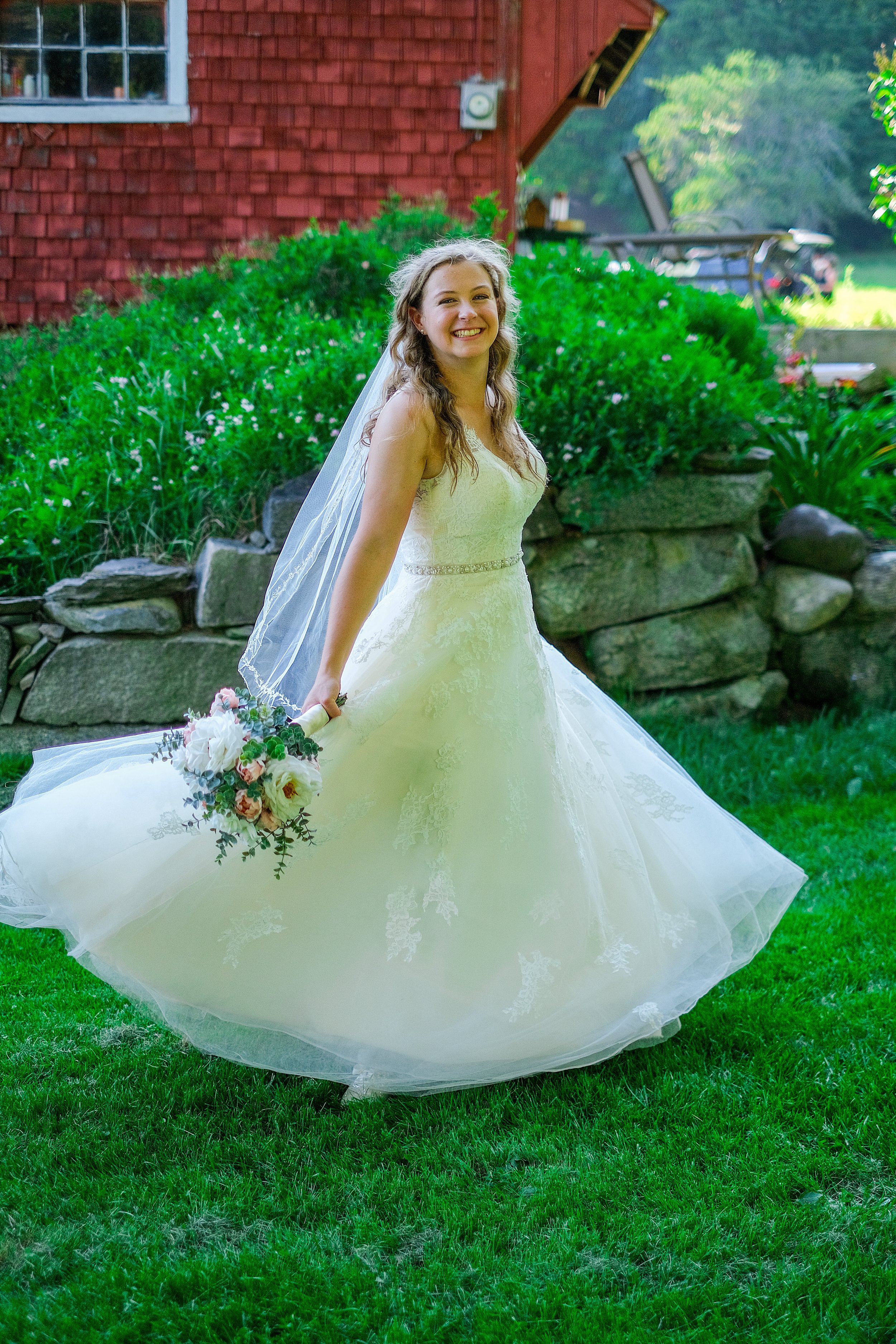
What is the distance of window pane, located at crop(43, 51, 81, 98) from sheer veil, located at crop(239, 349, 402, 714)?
710 cm

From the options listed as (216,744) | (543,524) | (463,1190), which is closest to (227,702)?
(216,744)

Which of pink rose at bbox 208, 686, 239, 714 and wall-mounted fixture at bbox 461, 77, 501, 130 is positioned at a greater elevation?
wall-mounted fixture at bbox 461, 77, 501, 130

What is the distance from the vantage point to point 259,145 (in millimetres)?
8695

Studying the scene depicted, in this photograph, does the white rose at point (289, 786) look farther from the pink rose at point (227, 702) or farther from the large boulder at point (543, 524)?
the large boulder at point (543, 524)

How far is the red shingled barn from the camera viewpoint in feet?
28.0

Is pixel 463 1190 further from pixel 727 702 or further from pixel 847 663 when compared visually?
pixel 847 663

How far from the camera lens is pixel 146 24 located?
8547mm

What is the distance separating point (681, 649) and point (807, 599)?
745mm

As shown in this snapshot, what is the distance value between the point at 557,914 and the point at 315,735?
73 centimetres

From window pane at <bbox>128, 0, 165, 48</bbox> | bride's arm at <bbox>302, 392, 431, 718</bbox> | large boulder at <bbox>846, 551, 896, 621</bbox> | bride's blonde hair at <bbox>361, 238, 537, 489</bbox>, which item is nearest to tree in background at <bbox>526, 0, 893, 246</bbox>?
window pane at <bbox>128, 0, 165, 48</bbox>

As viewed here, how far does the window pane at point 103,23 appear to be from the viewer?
8555 millimetres

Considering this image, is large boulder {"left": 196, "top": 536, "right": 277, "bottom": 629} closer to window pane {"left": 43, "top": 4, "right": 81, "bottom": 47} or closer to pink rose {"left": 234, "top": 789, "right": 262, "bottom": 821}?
pink rose {"left": 234, "top": 789, "right": 262, "bottom": 821}

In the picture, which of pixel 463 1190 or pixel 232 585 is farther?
pixel 232 585

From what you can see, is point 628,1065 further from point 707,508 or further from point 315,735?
point 707,508
